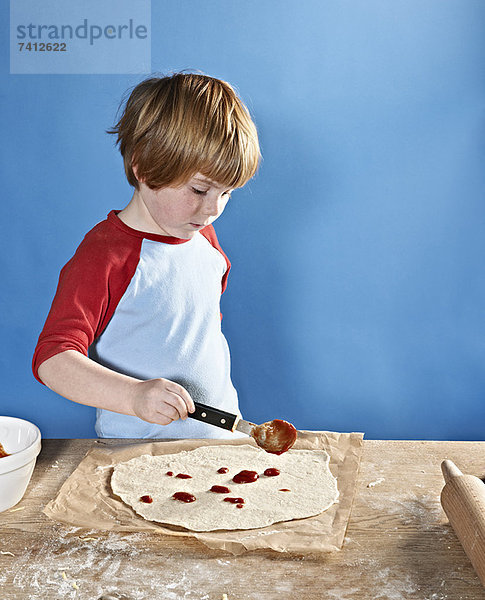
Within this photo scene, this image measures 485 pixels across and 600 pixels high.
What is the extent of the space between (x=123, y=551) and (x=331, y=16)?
1777mm

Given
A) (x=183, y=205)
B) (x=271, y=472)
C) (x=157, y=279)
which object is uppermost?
(x=183, y=205)

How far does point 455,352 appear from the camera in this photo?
224cm

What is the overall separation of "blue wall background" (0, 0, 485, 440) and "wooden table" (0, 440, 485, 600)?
1.22 metres

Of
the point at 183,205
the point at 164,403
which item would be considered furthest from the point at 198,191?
the point at 164,403

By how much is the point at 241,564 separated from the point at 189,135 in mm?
737

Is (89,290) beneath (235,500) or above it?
above

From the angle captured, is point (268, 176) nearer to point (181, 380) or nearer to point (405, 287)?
point (405, 287)

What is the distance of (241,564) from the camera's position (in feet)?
2.84

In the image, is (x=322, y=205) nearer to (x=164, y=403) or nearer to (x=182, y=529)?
(x=164, y=403)

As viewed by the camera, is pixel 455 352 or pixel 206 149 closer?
pixel 206 149

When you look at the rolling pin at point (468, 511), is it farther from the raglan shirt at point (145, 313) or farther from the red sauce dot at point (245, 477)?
the raglan shirt at point (145, 313)

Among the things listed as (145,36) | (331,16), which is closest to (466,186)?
(331,16)

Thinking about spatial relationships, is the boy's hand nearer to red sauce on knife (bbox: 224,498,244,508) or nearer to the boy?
the boy

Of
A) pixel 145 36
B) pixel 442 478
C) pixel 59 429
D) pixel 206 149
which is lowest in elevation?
pixel 59 429
